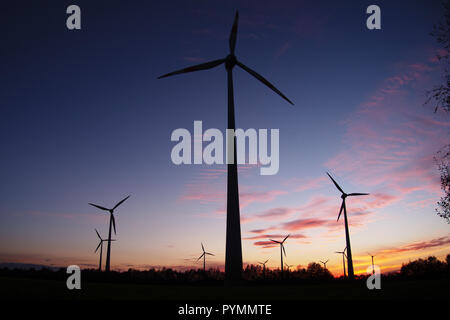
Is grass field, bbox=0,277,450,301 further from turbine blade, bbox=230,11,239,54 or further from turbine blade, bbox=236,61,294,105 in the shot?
turbine blade, bbox=230,11,239,54

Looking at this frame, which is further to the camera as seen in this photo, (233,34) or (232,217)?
(233,34)

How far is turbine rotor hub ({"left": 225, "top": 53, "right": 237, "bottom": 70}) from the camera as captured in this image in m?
60.8

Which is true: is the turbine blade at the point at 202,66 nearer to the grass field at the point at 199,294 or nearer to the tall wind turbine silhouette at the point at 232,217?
the tall wind turbine silhouette at the point at 232,217

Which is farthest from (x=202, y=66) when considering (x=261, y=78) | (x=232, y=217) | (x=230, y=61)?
(x=232, y=217)

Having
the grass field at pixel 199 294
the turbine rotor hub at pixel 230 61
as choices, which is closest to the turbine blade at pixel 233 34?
the turbine rotor hub at pixel 230 61

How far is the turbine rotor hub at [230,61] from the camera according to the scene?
6081 cm

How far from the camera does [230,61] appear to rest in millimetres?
60812

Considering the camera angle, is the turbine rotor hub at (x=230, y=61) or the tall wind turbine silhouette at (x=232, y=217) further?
the turbine rotor hub at (x=230, y=61)

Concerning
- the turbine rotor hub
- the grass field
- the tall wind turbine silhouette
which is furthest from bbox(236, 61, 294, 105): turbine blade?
the grass field

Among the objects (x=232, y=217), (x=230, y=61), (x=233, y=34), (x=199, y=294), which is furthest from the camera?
(x=233, y=34)

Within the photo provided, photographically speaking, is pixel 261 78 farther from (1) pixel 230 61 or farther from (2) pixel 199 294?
(2) pixel 199 294

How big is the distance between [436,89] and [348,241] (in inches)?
2286
